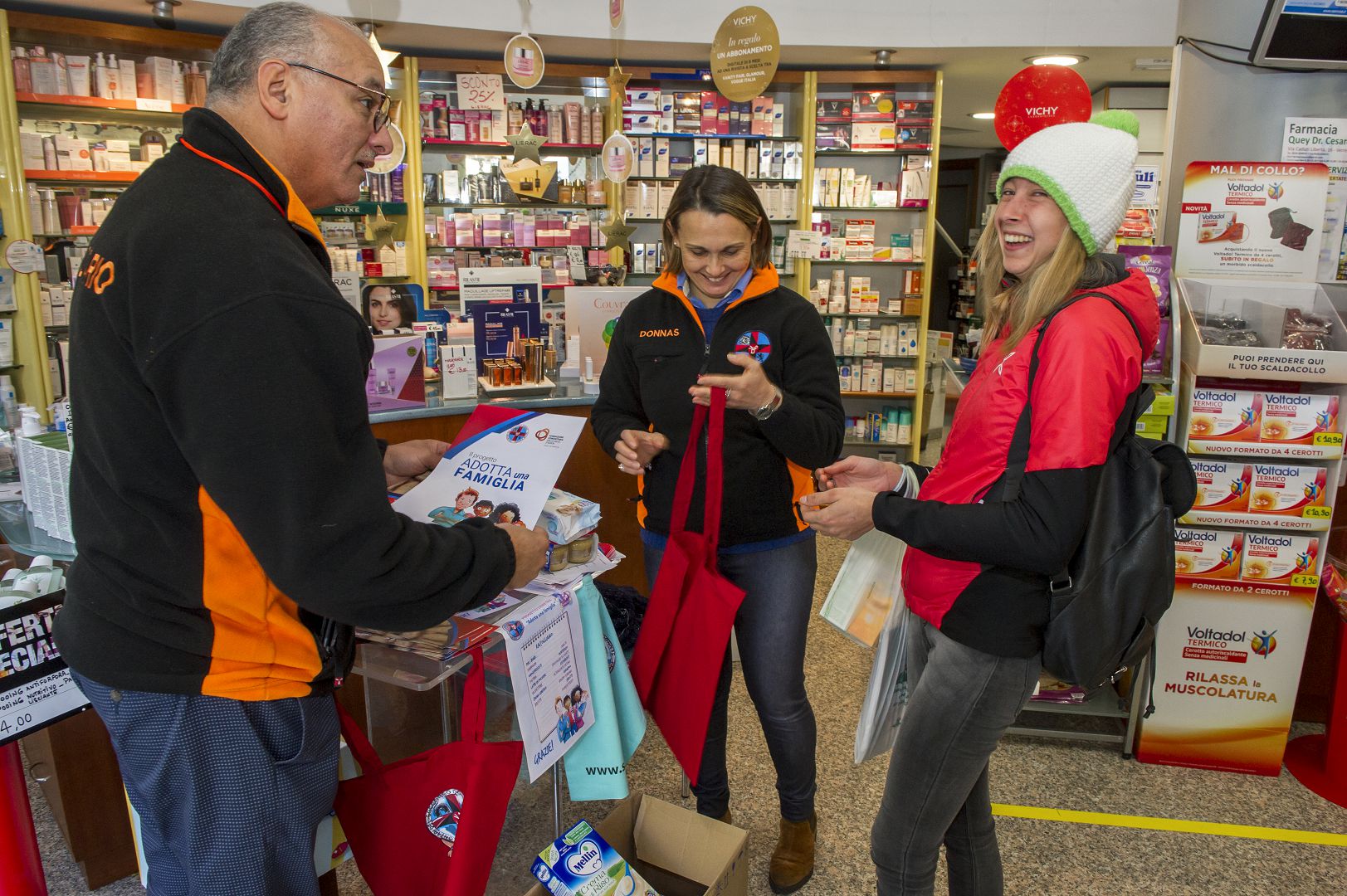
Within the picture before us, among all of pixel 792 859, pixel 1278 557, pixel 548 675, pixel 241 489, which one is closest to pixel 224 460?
pixel 241 489

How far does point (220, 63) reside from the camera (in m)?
1.18

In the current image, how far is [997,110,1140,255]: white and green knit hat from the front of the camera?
1.42m

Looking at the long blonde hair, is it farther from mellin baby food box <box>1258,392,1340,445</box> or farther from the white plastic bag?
mellin baby food box <box>1258,392,1340,445</box>

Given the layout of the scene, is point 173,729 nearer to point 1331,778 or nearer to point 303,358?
point 303,358

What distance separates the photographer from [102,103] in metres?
5.28

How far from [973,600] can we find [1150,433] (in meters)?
1.68

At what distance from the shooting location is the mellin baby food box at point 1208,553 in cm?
281

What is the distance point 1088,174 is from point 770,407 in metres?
0.76

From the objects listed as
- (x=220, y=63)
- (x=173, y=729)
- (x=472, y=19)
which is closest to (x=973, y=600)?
(x=173, y=729)

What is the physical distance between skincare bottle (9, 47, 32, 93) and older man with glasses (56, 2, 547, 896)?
527 centimetres

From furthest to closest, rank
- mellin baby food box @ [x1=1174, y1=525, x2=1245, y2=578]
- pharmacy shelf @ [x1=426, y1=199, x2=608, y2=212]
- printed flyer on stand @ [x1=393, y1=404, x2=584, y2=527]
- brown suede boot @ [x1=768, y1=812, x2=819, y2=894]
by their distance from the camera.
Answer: pharmacy shelf @ [x1=426, y1=199, x2=608, y2=212] < mellin baby food box @ [x1=1174, y1=525, x2=1245, y2=578] < brown suede boot @ [x1=768, y1=812, x2=819, y2=894] < printed flyer on stand @ [x1=393, y1=404, x2=584, y2=527]

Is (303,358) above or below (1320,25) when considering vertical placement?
below

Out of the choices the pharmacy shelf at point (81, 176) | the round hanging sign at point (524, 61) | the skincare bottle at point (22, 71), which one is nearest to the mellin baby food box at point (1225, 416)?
the round hanging sign at point (524, 61)

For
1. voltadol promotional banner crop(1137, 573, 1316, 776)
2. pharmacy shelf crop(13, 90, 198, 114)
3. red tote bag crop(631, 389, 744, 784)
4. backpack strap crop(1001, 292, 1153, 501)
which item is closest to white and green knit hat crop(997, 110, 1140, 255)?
backpack strap crop(1001, 292, 1153, 501)
